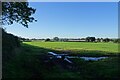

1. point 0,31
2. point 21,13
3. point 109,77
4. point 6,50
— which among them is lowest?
point 109,77

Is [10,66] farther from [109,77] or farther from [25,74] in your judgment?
[109,77]

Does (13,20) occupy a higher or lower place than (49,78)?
higher

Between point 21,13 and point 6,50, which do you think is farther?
point 21,13

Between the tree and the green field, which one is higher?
the tree

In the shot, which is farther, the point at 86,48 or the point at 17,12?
the point at 86,48

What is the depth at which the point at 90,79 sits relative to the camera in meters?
18.7

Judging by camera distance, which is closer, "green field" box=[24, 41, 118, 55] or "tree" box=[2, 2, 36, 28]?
"tree" box=[2, 2, 36, 28]

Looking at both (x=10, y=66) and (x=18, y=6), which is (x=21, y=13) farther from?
(x=10, y=66)

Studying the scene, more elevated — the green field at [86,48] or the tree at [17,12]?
the tree at [17,12]

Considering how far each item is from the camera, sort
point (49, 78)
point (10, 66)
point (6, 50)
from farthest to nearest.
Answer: point (6, 50) → point (10, 66) → point (49, 78)

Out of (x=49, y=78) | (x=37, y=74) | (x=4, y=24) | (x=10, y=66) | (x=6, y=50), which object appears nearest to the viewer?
(x=49, y=78)

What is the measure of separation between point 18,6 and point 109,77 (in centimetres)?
1347

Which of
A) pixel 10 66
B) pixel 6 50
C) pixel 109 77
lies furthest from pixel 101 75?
pixel 6 50

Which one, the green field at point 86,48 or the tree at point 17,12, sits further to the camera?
the green field at point 86,48
